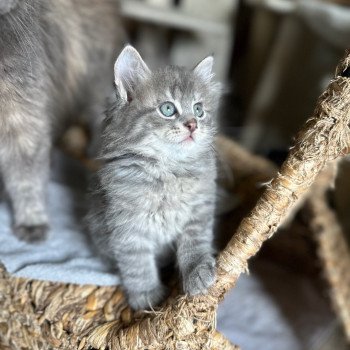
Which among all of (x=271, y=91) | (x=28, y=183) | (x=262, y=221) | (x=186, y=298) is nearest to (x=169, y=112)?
(x=262, y=221)

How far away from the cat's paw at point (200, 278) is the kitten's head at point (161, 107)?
11.0 inches

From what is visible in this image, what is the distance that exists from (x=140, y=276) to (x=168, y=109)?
1.40 feet

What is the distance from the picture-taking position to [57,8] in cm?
150

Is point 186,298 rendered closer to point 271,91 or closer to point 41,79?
point 41,79

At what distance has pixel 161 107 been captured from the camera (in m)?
1.08

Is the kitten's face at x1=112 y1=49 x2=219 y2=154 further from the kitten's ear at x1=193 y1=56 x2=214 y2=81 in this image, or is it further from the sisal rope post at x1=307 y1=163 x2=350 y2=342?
the sisal rope post at x1=307 y1=163 x2=350 y2=342

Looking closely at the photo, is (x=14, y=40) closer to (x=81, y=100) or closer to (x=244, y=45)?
(x=81, y=100)

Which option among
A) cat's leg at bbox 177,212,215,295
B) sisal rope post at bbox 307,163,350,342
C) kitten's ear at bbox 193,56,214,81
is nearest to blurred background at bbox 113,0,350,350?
sisal rope post at bbox 307,163,350,342

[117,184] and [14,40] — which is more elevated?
[14,40]

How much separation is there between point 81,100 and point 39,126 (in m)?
0.51

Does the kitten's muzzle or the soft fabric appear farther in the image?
the soft fabric

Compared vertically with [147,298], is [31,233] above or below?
below

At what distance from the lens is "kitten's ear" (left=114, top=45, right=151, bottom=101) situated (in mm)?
1068

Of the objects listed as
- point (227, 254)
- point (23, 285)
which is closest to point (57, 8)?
point (23, 285)
